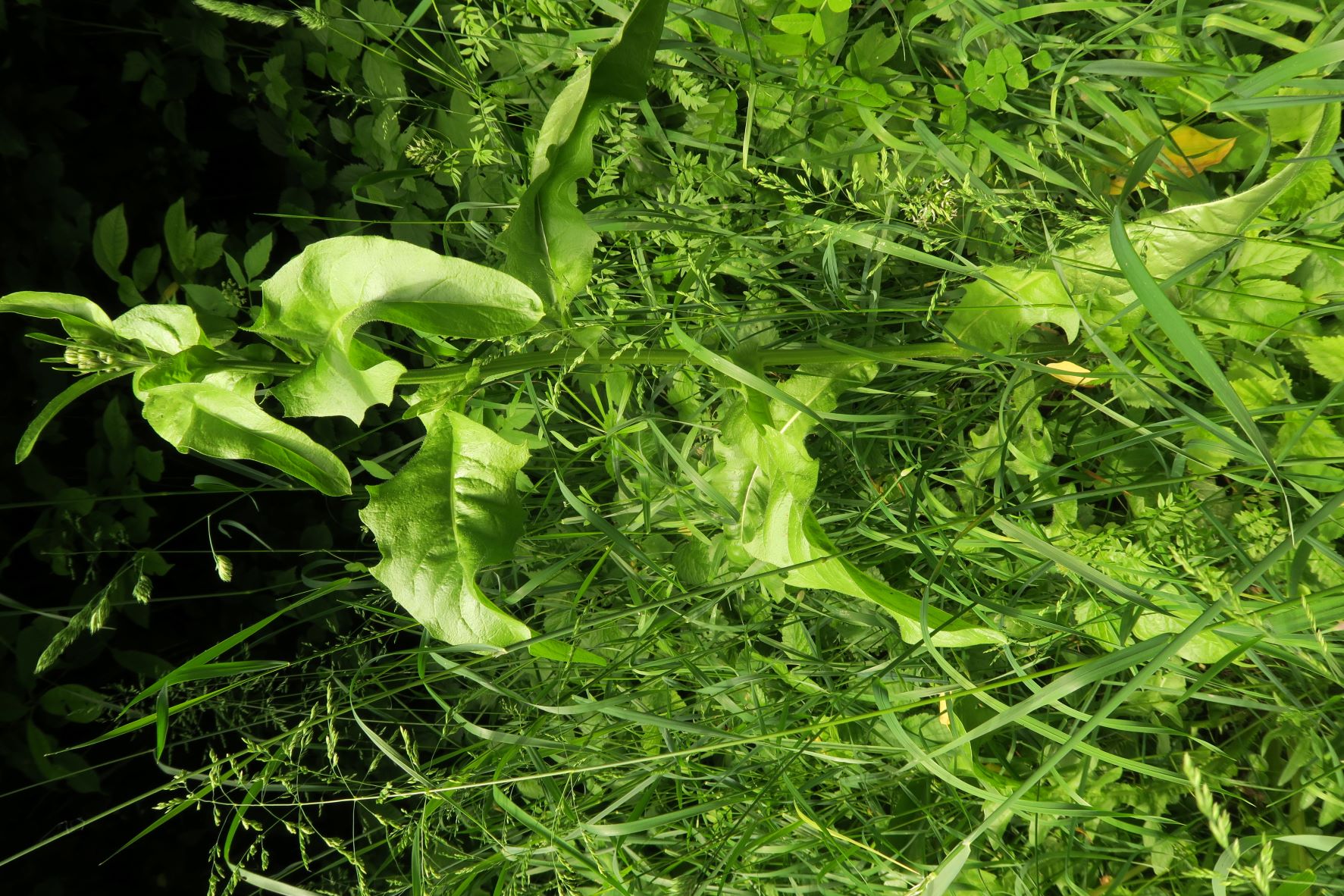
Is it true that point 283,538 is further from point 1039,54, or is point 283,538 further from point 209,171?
point 1039,54

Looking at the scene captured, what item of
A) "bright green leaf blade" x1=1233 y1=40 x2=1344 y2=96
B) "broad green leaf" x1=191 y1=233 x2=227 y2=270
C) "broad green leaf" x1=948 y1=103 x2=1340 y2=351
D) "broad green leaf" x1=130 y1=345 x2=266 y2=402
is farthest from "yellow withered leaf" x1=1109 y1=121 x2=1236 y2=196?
"broad green leaf" x1=191 y1=233 x2=227 y2=270

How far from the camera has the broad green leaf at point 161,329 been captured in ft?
1.57

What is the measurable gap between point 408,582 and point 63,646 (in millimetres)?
342

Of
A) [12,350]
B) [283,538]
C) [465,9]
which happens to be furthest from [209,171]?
[465,9]

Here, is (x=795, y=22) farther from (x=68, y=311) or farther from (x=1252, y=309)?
(x=68, y=311)

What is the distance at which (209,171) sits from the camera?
47.6 inches

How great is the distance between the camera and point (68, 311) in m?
0.48

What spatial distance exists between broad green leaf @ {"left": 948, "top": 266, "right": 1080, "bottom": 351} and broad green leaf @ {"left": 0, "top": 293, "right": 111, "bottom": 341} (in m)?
0.51

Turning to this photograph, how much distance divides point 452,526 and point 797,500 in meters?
0.22

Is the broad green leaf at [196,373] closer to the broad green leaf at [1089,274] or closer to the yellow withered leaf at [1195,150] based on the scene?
the broad green leaf at [1089,274]

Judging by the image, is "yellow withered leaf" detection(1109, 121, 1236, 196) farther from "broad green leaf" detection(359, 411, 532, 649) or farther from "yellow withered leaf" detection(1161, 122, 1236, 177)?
"broad green leaf" detection(359, 411, 532, 649)

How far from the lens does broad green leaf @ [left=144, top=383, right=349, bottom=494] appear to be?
0.49 m

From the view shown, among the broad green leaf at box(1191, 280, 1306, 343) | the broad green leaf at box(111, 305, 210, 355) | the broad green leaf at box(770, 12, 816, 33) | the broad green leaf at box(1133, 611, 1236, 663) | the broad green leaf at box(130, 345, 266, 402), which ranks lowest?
the broad green leaf at box(1133, 611, 1236, 663)

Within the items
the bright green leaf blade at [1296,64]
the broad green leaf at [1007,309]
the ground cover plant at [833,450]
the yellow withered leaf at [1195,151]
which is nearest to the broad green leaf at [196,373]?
the ground cover plant at [833,450]
